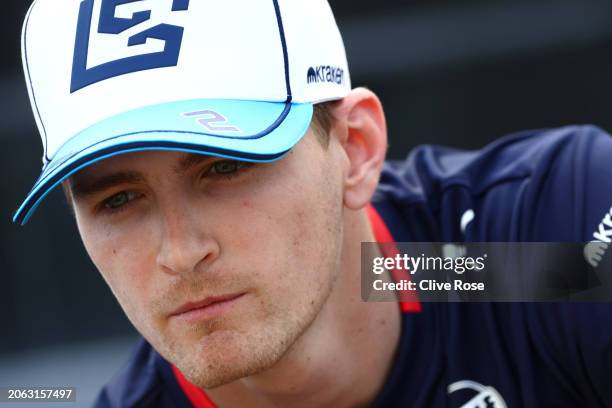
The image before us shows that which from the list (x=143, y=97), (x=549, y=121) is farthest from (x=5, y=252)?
(x=143, y=97)

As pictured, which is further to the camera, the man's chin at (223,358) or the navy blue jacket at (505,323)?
the navy blue jacket at (505,323)

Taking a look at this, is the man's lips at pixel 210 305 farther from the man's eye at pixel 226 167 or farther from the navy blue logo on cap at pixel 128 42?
the navy blue logo on cap at pixel 128 42

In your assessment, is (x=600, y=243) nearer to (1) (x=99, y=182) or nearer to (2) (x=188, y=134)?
(2) (x=188, y=134)

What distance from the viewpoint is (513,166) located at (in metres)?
2.59

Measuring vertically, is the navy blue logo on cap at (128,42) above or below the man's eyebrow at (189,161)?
above

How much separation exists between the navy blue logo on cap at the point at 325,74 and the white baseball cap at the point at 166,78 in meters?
0.01

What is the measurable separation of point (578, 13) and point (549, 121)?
1.57 feet

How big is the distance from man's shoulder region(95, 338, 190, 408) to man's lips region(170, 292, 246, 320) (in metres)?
0.60

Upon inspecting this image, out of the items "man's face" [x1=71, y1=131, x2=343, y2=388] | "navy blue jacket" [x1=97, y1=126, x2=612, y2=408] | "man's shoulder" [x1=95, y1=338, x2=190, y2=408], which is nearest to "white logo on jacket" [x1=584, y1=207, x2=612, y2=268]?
"navy blue jacket" [x1=97, y1=126, x2=612, y2=408]

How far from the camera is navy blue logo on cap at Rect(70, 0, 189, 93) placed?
6.21ft

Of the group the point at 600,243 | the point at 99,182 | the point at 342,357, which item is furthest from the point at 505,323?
the point at 99,182

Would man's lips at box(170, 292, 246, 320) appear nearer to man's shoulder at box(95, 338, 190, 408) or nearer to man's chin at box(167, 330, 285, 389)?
man's chin at box(167, 330, 285, 389)

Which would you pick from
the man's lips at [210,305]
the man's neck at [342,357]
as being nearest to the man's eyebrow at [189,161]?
the man's lips at [210,305]

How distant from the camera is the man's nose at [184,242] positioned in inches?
71.1
